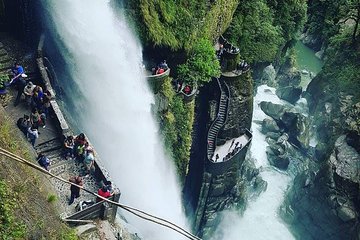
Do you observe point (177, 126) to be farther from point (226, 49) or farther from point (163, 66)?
point (226, 49)

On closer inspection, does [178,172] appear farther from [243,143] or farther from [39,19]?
[39,19]

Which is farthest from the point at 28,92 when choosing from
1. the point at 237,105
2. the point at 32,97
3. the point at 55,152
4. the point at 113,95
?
the point at 237,105

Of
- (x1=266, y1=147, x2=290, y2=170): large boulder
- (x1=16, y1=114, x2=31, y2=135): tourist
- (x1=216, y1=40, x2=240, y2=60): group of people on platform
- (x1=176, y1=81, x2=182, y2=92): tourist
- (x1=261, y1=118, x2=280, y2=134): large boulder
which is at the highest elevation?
(x1=16, y1=114, x2=31, y2=135): tourist

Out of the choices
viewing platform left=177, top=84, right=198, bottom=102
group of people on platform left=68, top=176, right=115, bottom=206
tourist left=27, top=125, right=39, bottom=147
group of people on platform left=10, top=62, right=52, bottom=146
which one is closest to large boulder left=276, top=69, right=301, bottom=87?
viewing platform left=177, top=84, right=198, bottom=102

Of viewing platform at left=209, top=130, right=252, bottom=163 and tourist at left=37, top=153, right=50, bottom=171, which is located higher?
tourist at left=37, top=153, right=50, bottom=171

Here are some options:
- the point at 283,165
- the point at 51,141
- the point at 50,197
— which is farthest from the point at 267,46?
the point at 50,197

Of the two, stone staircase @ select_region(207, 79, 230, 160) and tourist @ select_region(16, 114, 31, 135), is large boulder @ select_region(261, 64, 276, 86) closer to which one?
stone staircase @ select_region(207, 79, 230, 160)
